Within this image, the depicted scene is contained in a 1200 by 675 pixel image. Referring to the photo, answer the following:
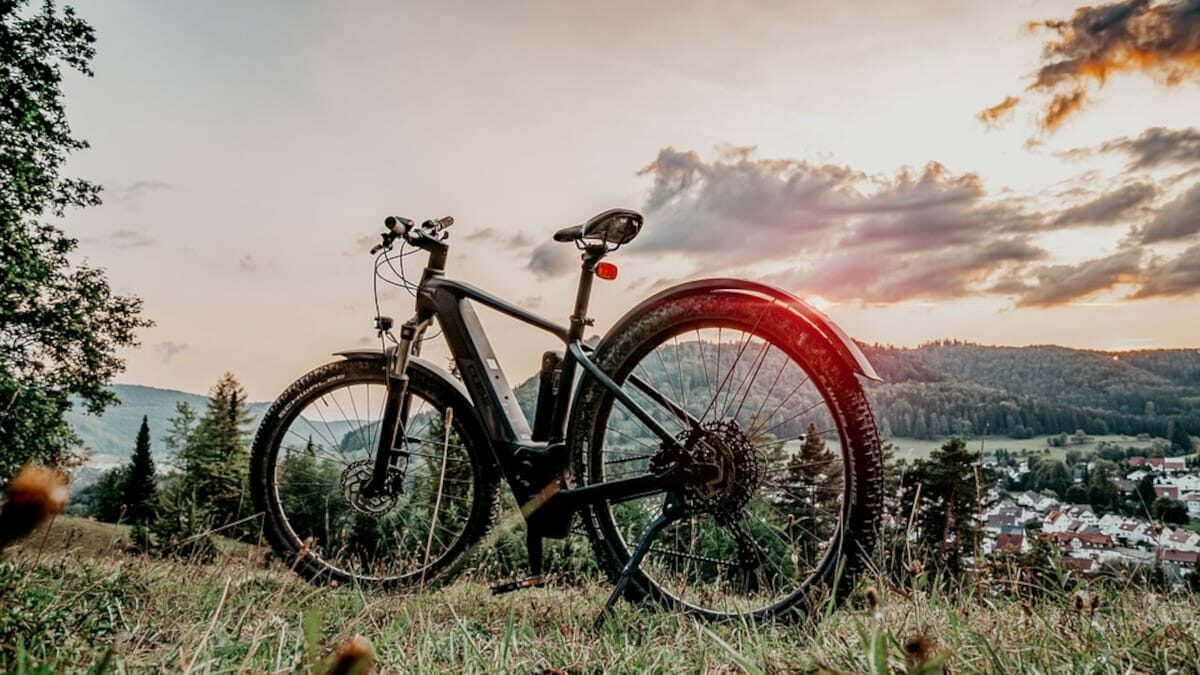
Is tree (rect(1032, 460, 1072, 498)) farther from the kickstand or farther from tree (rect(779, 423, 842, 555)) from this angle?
the kickstand

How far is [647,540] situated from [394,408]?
1.67 m

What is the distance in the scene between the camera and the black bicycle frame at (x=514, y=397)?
11.0 feet

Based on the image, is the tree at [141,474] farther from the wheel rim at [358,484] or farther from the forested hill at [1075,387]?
the wheel rim at [358,484]

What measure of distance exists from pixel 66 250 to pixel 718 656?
20.2 metres

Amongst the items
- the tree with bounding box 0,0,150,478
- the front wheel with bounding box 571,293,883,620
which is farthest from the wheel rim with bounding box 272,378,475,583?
the tree with bounding box 0,0,150,478

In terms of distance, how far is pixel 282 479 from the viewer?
184 inches

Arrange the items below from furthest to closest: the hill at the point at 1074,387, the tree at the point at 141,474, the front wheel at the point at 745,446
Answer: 1. the hill at the point at 1074,387
2. the tree at the point at 141,474
3. the front wheel at the point at 745,446

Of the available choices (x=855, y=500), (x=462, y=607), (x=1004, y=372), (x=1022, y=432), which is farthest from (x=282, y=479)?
(x=1022, y=432)

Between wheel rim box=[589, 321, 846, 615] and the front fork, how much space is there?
135 centimetres

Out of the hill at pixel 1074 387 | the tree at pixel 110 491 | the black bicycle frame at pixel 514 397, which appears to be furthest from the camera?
the hill at pixel 1074 387

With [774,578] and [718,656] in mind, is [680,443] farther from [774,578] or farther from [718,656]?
[718,656]

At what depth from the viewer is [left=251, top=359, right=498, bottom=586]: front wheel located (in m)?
4.15

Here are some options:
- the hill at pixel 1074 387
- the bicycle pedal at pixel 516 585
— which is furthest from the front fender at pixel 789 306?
the hill at pixel 1074 387

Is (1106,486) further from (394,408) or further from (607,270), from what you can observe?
(394,408)
